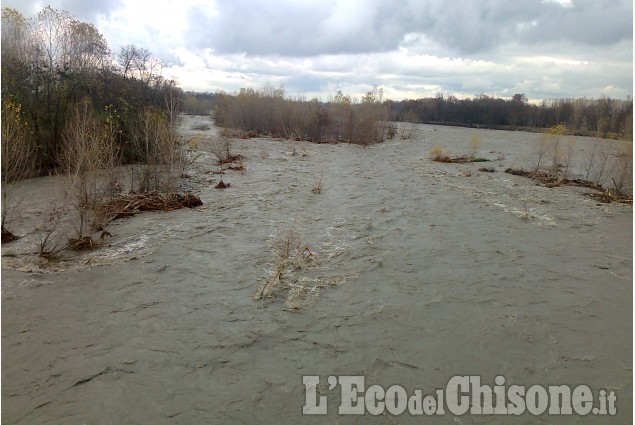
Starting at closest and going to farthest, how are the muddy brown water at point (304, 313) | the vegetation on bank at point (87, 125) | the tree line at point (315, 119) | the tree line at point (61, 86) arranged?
the muddy brown water at point (304, 313) → the vegetation on bank at point (87, 125) → the tree line at point (61, 86) → the tree line at point (315, 119)

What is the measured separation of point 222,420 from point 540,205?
15433 mm

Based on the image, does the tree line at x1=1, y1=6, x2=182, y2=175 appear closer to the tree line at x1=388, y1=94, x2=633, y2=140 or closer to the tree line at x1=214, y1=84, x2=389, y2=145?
the tree line at x1=214, y1=84, x2=389, y2=145

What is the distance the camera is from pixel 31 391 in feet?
19.1

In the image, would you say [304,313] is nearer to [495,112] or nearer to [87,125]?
[87,125]

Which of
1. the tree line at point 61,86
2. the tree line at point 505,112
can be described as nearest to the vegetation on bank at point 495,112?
the tree line at point 505,112

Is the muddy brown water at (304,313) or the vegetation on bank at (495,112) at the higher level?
the vegetation on bank at (495,112)

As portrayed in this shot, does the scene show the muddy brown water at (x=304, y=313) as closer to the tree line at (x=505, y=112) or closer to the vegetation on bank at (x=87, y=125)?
the vegetation on bank at (x=87, y=125)

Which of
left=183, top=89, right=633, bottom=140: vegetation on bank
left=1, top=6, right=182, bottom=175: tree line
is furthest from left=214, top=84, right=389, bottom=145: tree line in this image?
left=1, top=6, right=182, bottom=175: tree line

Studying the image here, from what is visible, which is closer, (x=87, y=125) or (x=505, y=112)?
(x=87, y=125)

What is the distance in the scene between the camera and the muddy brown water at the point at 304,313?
5883mm

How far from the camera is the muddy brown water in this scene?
19.3 feet

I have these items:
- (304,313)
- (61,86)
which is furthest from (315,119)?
(304,313)

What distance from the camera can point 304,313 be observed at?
8008 millimetres

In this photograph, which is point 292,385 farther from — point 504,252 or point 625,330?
point 504,252
